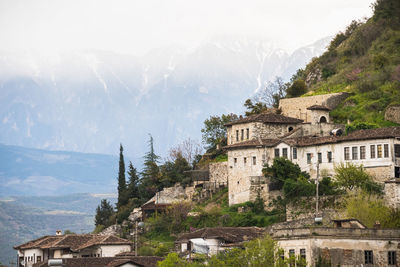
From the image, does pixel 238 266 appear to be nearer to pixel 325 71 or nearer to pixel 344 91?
pixel 344 91

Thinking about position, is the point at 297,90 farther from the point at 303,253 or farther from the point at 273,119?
the point at 303,253

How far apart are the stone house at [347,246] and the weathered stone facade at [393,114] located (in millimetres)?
32584

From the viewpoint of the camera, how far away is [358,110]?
93.9 meters

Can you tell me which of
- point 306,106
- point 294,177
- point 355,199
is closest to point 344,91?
point 306,106

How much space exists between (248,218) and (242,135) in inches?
555

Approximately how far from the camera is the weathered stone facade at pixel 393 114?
88.2 m

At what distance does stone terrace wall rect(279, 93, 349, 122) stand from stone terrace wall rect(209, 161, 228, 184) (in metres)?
9.48

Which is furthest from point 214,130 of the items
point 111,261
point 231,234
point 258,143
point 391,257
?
point 391,257

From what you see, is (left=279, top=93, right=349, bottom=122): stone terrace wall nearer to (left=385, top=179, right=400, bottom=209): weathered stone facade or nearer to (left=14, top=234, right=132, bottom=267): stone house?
(left=385, top=179, right=400, bottom=209): weathered stone facade

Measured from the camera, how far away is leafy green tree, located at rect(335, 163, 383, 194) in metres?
74.6

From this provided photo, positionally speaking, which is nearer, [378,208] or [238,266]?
[238,266]

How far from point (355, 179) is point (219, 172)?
78.1 feet

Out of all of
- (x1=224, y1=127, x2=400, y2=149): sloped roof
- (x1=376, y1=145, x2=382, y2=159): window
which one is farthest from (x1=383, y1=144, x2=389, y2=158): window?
(x1=224, y1=127, x2=400, y2=149): sloped roof

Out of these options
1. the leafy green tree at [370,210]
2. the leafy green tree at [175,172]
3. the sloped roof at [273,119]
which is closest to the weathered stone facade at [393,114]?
the sloped roof at [273,119]
